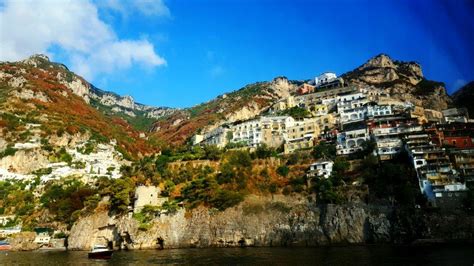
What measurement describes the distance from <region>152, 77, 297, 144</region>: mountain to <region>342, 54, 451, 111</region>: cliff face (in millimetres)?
28651

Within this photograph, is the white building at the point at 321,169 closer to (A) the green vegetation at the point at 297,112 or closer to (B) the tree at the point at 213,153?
(B) the tree at the point at 213,153

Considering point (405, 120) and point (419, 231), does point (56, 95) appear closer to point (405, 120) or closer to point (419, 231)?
point (405, 120)

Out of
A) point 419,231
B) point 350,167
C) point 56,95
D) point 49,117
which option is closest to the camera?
point 419,231

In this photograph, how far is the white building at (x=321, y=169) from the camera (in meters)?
65.9

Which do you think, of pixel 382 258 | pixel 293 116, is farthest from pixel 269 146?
pixel 382 258

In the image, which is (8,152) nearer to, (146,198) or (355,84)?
(146,198)

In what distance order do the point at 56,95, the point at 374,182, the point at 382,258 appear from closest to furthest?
the point at 382,258 → the point at 374,182 → the point at 56,95

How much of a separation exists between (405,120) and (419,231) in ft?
83.9

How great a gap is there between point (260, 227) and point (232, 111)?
82960 millimetres

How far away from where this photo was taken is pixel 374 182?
59562 mm

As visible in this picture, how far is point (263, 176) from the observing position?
68.5 metres

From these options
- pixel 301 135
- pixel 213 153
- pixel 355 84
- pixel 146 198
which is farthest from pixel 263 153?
pixel 355 84

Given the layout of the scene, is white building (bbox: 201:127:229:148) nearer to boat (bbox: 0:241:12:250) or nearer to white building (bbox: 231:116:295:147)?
white building (bbox: 231:116:295:147)

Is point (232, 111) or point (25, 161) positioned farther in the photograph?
point (232, 111)
